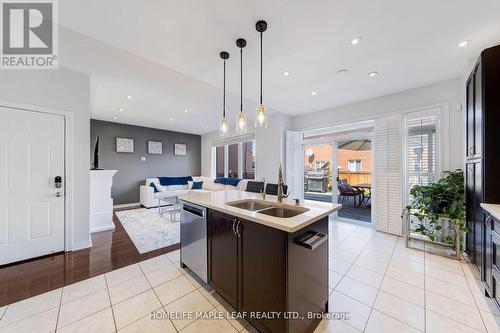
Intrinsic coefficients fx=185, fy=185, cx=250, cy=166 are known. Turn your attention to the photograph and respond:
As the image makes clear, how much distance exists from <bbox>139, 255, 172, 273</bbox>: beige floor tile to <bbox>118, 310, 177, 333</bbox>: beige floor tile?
33.6 inches

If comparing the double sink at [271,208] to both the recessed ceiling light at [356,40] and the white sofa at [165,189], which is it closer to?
the recessed ceiling light at [356,40]

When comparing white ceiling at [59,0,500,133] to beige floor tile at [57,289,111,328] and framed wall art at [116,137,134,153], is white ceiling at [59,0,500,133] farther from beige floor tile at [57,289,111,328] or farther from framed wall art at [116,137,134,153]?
framed wall art at [116,137,134,153]

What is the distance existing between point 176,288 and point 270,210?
134cm

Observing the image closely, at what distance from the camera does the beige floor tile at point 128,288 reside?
185 cm

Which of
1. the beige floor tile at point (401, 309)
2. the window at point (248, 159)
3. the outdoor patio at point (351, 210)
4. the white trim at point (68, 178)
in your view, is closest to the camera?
the beige floor tile at point (401, 309)

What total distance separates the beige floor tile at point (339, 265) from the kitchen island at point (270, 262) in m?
0.81

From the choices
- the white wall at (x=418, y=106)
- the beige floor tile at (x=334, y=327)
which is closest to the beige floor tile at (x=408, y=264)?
the beige floor tile at (x=334, y=327)

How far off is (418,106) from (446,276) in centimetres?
277

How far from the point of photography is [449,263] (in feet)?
8.20

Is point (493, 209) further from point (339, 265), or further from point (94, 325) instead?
point (94, 325)

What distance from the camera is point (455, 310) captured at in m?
1.69

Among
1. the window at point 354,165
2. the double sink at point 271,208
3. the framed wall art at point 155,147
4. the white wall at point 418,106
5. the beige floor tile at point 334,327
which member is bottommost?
the beige floor tile at point 334,327

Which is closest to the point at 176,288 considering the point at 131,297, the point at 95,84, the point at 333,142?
the point at 131,297

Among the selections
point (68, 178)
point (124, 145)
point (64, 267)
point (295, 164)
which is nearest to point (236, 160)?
point (295, 164)
